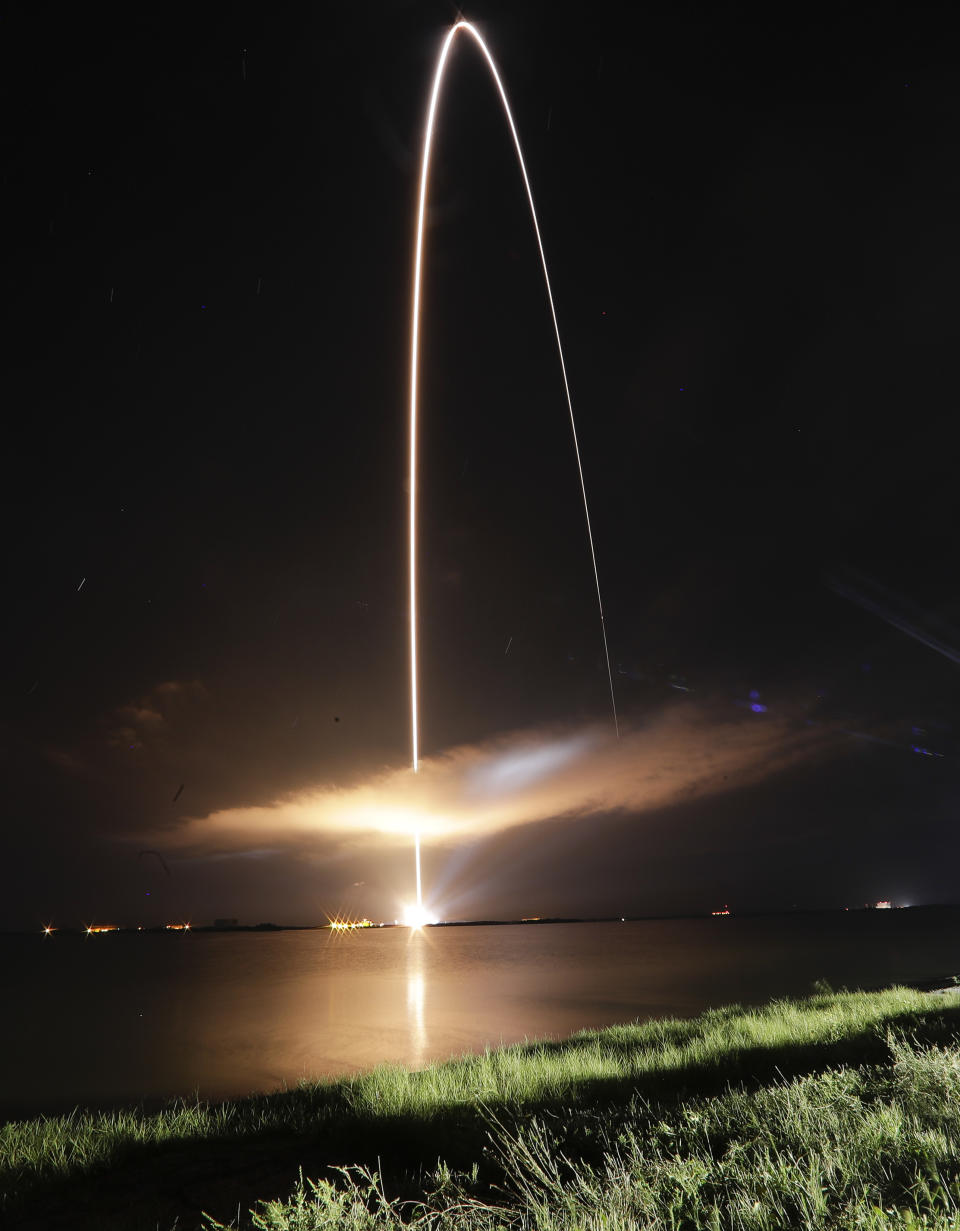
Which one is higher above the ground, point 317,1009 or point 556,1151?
point 556,1151

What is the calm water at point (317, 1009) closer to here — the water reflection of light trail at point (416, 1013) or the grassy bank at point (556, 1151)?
the water reflection of light trail at point (416, 1013)

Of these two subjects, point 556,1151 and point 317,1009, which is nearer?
point 556,1151

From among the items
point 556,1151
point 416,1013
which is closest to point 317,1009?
point 416,1013

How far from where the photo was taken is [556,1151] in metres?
7.54

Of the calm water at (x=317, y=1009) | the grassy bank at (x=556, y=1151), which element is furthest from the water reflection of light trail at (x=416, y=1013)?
the grassy bank at (x=556, y=1151)

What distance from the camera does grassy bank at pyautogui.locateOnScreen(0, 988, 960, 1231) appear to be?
481cm

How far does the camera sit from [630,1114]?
8820 millimetres

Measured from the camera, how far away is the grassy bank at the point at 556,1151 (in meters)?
4.81

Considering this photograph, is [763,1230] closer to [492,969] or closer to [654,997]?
[654,997]

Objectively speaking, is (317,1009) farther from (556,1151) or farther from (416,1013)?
(556,1151)

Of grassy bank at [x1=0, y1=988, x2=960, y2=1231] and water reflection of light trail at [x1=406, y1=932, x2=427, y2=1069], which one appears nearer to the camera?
grassy bank at [x1=0, y1=988, x2=960, y2=1231]

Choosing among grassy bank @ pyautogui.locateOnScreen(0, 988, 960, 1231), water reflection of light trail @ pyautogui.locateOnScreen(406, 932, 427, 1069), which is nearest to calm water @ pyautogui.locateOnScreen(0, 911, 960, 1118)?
water reflection of light trail @ pyautogui.locateOnScreen(406, 932, 427, 1069)

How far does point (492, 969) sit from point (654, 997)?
33098mm

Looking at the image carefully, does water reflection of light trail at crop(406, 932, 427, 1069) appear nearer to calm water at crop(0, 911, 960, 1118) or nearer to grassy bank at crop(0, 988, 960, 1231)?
calm water at crop(0, 911, 960, 1118)
